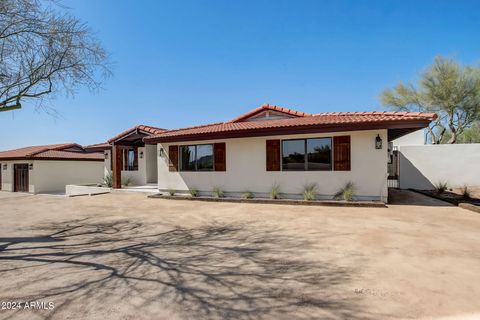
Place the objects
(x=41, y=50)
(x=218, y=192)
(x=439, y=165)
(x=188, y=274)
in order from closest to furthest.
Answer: (x=188, y=274) → (x=41, y=50) → (x=218, y=192) → (x=439, y=165)

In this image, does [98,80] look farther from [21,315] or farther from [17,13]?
[21,315]

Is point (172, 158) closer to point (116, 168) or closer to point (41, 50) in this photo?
point (116, 168)

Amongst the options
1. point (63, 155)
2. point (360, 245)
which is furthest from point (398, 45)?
point (63, 155)

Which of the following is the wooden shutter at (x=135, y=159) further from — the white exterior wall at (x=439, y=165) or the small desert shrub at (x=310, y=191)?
the white exterior wall at (x=439, y=165)

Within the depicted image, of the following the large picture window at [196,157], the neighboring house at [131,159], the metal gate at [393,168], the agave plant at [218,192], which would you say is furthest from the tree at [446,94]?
the neighboring house at [131,159]

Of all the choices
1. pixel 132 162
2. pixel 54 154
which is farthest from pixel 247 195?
pixel 54 154

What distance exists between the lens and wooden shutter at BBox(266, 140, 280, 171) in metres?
10.8

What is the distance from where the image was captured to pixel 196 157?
12.7m

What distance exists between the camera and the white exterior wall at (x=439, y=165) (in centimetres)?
1291

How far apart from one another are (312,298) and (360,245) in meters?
2.42

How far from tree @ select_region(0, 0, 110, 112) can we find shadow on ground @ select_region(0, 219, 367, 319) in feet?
12.6

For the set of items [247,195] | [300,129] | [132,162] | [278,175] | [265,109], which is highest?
[265,109]

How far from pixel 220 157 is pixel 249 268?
8331 millimetres

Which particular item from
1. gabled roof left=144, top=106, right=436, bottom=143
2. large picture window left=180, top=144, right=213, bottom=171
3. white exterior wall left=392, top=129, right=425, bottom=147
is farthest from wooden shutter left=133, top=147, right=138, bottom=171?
white exterior wall left=392, top=129, right=425, bottom=147
